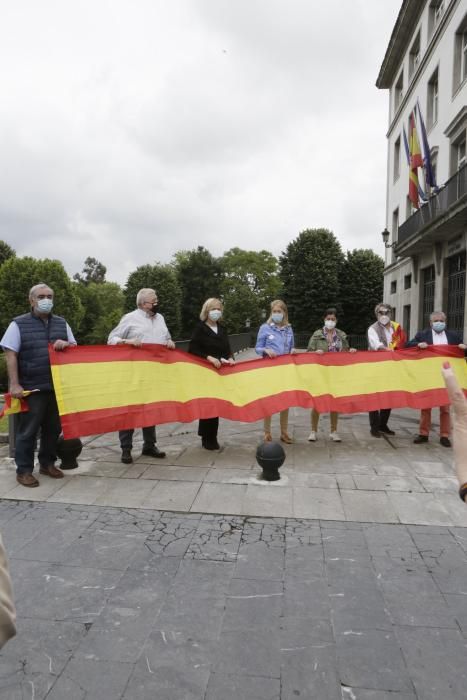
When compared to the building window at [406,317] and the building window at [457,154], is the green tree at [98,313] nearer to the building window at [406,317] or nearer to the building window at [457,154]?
the building window at [406,317]

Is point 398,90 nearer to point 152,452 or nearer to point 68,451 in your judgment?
point 152,452

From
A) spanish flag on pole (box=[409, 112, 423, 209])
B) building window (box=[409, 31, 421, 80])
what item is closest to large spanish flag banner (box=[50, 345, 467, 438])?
spanish flag on pole (box=[409, 112, 423, 209])

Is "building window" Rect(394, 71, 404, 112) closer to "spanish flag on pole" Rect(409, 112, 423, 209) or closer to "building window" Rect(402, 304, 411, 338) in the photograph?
"spanish flag on pole" Rect(409, 112, 423, 209)

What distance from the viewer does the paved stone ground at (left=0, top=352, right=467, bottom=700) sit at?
93.7 inches

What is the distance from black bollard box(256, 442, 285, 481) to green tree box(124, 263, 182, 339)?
136 ft

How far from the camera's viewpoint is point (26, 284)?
118ft

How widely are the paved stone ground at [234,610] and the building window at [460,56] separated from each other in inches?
788

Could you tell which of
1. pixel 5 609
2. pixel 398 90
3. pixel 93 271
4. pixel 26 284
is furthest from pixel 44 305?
pixel 93 271

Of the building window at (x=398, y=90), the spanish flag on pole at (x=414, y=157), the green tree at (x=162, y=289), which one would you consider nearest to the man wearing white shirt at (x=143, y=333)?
the spanish flag on pole at (x=414, y=157)

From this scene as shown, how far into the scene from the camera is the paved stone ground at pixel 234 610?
2.35 m

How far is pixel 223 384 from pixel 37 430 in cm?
238

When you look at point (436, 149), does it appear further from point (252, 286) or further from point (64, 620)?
point (252, 286)

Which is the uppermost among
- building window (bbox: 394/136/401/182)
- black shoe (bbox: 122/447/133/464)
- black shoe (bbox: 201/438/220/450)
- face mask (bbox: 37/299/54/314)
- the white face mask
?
A: building window (bbox: 394/136/401/182)

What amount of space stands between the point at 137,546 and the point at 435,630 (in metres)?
2.16
